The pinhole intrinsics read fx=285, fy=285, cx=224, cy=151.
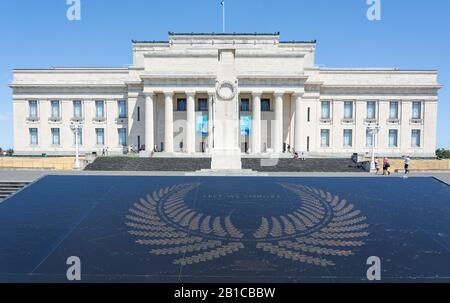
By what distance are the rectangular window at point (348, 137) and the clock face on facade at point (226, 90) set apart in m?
36.6

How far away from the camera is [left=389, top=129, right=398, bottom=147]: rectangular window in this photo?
2052 inches

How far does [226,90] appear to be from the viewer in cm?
2316

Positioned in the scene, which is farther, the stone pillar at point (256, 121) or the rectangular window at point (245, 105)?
the rectangular window at point (245, 105)

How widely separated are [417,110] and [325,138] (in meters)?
16.9

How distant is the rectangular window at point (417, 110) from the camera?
51.4 m

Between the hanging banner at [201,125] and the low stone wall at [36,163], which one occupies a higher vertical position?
the hanging banner at [201,125]

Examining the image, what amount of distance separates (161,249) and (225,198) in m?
4.67

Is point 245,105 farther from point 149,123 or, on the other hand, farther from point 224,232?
point 224,232

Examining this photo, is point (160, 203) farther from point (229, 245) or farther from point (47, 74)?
point (47, 74)

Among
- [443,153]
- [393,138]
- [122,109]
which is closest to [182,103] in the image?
[122,109]

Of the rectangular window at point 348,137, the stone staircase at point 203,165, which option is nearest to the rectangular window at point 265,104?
the rectangular window at point 348,137

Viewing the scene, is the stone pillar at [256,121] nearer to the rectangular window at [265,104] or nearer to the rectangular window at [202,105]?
the rectangular window at [265,104]

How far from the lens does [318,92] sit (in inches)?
1986

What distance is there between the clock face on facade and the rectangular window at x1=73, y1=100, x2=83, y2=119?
39.0 meters
